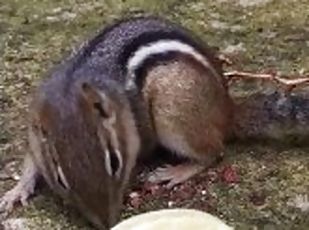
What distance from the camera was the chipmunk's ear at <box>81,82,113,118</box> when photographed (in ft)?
12.1

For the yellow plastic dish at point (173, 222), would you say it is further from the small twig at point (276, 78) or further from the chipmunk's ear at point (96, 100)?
the small twig at point (276, 78)

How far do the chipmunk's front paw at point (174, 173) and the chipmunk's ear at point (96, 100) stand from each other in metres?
0.31

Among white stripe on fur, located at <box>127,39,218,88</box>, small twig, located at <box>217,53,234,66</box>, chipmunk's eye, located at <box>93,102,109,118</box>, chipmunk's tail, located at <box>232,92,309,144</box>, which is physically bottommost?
chipmunk's tail, located at <box>232,92,309,144</box>

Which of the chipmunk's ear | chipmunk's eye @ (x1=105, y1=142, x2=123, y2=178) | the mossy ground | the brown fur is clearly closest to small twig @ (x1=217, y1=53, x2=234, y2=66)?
the mossy ground

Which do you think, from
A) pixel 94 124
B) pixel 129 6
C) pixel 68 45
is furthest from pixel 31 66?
pixel 94 124

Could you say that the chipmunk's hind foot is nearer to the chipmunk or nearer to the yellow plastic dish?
the chipmunk

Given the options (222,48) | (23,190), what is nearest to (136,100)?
(23,190)

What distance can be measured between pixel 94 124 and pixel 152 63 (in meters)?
0.46

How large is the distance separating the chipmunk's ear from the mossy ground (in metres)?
0.33

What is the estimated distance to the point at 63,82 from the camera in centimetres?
382

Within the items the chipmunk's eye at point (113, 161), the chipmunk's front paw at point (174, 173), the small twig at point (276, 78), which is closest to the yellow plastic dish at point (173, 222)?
the chipmunk's eye at point (113, 161)

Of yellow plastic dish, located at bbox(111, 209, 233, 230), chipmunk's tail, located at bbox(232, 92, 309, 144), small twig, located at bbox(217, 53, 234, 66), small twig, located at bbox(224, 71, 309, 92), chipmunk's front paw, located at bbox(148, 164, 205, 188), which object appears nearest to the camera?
yellow plastic dish, located at bbox(111, 209, 233, 230)

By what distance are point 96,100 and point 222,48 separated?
1.04m

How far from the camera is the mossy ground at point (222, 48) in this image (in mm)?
3756
